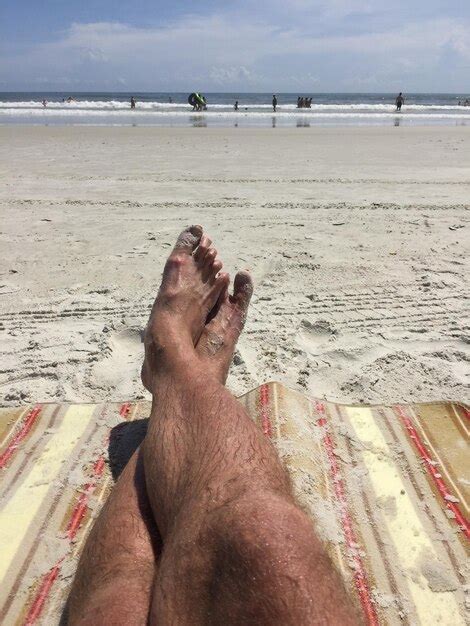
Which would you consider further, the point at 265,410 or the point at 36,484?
the point at 265,410

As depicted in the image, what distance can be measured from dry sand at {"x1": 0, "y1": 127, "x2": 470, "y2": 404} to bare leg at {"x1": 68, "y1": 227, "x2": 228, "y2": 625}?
2.95 feet

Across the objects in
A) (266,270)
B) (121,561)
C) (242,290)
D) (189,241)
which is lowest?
(266,270)

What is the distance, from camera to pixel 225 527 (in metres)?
1.04

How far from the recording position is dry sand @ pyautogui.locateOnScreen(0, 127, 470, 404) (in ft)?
7.82

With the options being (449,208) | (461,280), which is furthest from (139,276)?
(449,208)

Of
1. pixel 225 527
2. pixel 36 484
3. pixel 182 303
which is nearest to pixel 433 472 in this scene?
pixel 225 527

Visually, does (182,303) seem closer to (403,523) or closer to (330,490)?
(330,490)

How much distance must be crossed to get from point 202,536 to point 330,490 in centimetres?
72

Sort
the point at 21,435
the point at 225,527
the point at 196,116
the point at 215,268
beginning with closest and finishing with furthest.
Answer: the point at 225,527, the point at 21,435, the point at 215,268, the point at 196,116

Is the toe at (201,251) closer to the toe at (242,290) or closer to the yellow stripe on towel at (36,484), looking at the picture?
the toe at (242,290)

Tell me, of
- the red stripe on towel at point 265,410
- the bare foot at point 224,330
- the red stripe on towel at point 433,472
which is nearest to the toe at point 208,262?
the bare foot at point 224,330

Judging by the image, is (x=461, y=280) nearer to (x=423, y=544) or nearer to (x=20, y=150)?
(x=423, y=544)

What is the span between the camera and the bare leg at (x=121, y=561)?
106 centimetres

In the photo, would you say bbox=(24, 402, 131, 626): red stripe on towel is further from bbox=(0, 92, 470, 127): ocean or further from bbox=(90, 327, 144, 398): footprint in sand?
bbox=(0, 92, 470, 127): ocean
